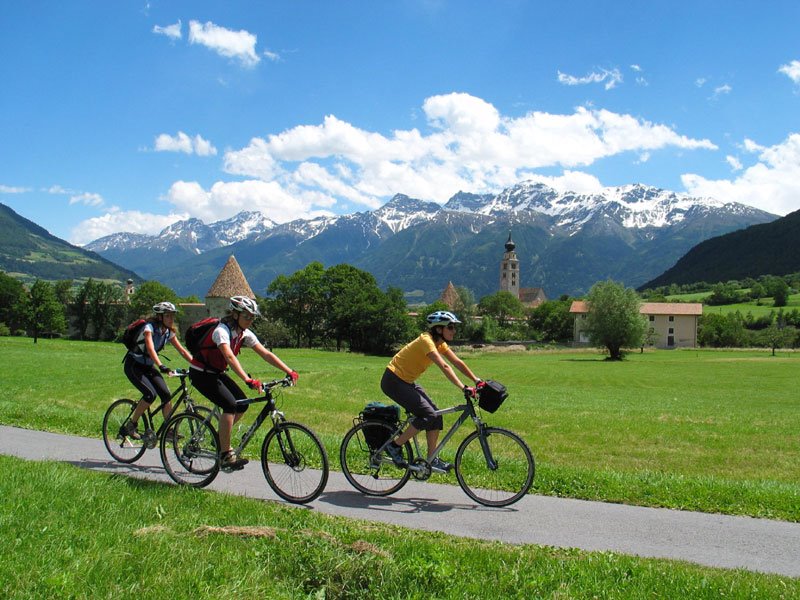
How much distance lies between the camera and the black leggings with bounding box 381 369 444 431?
8266mm

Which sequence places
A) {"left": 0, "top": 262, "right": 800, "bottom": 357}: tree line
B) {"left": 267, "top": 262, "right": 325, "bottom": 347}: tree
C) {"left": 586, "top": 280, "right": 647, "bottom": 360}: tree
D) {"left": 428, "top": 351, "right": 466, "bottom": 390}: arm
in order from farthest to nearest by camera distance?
{"left": 267, "top": 262, "right": 325, "bottom": 347}: tree
{"left": 0, "top": 262, "right": 800, "bottom": 357}: tree line
{"left": 586, "top": 280, "right": 647, "bottom": 360}: tree
{"left": 428, "top": 351, "right": 466, "bottom": 390}: arm

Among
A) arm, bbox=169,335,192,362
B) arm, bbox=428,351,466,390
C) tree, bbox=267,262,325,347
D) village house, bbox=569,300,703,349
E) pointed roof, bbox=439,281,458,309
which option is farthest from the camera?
pointed roof, bbox=439,281,458,309

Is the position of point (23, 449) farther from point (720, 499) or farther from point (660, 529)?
point (720, 499)

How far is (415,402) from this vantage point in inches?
326

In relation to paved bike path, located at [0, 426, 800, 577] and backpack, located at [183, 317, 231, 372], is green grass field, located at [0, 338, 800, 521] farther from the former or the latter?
backpack, located at [183, 317, 231, 372]

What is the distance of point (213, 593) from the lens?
447cm

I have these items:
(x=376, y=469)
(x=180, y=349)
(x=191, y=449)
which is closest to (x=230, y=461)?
(x=191, y=449)

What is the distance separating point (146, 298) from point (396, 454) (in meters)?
103

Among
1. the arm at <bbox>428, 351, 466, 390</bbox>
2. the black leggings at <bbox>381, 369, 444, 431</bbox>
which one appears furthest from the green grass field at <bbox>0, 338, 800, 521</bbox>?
the arm at <bbox>428, 351, 466, 390</bbox>

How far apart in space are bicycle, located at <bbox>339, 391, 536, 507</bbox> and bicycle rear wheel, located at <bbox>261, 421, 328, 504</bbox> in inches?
29.0

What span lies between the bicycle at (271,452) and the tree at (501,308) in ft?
471

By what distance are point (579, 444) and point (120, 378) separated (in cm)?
2078

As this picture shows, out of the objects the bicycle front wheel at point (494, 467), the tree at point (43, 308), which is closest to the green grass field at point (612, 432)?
the bicycle front wheel at point (494, 467)

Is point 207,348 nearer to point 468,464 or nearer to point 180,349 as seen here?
point 180,349
